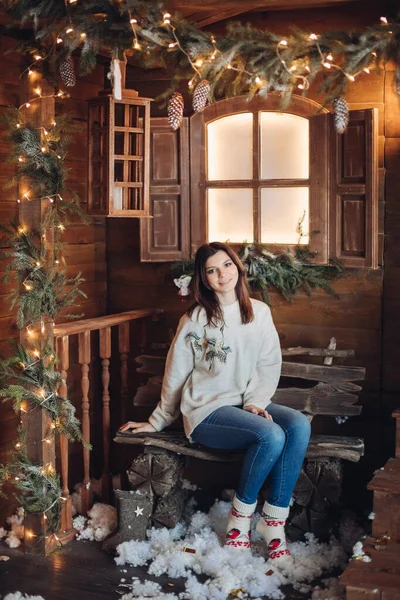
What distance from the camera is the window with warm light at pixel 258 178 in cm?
468

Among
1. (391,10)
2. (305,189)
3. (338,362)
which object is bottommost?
(338,362)

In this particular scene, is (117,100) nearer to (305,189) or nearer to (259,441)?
(305,189)

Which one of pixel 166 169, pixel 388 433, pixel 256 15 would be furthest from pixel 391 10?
Result: pixel 388 433

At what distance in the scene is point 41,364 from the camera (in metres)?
4.23

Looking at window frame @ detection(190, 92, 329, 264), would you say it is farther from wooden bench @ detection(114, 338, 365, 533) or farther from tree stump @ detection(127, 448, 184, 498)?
tree stump @ detection(127, 448, 184, 498)

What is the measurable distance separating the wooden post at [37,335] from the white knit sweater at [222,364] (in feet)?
2.16

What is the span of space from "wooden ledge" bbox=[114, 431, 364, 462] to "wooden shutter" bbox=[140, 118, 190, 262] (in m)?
1.07

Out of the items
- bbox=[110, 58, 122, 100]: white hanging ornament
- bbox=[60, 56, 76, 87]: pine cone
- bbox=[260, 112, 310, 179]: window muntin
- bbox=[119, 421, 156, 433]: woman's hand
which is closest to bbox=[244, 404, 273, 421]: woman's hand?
bbox=[119, 421, 156, 433]: woman's hand

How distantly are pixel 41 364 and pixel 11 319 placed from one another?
51 centimetres

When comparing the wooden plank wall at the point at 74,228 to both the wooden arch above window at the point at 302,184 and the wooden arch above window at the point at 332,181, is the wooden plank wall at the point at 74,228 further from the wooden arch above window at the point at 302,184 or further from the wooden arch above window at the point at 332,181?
the wooden arch above window at the point at 332,181

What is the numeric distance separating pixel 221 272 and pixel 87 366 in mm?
935

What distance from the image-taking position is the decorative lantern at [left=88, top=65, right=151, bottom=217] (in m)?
4.29

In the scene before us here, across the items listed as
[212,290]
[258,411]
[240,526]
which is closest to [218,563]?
[240,526]

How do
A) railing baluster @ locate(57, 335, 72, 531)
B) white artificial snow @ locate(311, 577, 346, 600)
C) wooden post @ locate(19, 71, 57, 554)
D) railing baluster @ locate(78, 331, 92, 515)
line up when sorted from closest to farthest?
white artificial snow @ locate(311, 577, 346, 600) < wooden post @ locate(19, 71, 57, 554) < railing baluster @ locate(57, 335, 72, 531) < railing baluster @ locate(78, 331, 92, 515)
